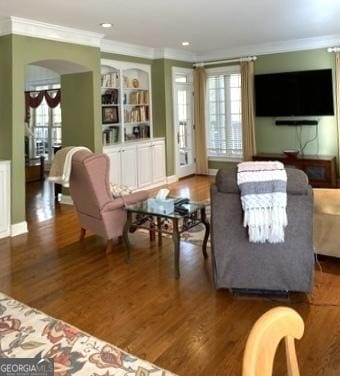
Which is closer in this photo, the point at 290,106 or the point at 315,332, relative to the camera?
the point at 315,332

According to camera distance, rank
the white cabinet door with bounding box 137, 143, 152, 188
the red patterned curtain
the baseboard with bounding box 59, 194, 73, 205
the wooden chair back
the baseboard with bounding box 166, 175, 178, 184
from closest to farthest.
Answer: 1. the wooden chair back
2. the baseboard with bounding box 59, 194, 73, 205
3. the white cabinet door with bounding box 137, 143, 152, 188
4. the baseboard with bounding box 166, 175, 178, 184
5. the red patterned curtain

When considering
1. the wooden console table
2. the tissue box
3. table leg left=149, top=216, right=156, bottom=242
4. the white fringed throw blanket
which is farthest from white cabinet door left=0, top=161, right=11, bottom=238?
the wooden console table

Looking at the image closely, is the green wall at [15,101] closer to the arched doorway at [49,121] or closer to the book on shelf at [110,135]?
the arched doorway at [49,121]

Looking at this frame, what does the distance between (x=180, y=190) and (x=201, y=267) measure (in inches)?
144

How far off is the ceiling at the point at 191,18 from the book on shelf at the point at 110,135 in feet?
5.11

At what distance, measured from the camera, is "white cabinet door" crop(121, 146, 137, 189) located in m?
6.92

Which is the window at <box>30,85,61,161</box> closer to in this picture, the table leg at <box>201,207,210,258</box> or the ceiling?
the ceiling

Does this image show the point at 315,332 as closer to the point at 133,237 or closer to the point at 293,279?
the point at 293,279

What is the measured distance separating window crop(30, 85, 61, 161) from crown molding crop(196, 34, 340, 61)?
4358mm

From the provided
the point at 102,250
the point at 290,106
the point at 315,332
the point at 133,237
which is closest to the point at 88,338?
the point at 315,332

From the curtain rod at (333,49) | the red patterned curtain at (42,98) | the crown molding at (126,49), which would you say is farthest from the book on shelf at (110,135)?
the curtain rod at (333,49)

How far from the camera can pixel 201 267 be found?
12.0 ft

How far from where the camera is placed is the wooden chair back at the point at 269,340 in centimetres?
79

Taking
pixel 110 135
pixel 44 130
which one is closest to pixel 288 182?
pixel 110 135
